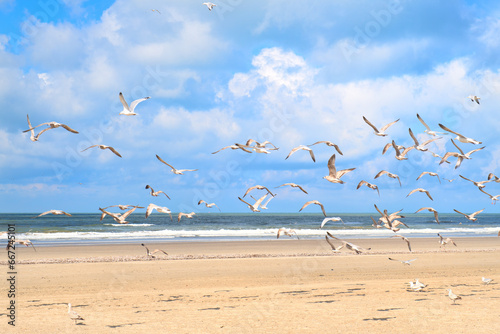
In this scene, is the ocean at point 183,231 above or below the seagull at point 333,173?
above

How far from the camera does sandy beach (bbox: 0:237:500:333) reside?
10.7 m

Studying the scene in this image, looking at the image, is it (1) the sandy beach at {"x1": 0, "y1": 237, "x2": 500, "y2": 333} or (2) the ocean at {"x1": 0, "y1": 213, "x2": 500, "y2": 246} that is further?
(2) the ocean at {"x1": 0, "y1": 213, "x2": 500, "y2": 246}

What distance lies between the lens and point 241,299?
13.9m

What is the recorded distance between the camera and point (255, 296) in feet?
47.0

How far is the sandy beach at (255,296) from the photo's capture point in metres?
10.7

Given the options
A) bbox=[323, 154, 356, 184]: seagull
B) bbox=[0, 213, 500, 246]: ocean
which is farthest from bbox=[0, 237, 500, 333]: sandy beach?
bbox=[0, 213, 500, 246]: ocean

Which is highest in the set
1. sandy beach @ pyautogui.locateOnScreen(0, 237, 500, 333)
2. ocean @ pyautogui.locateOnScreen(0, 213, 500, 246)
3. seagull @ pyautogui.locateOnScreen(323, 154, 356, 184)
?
→ ocean @ pyautogui.locateOnScreen(0, 213, 500, 246)

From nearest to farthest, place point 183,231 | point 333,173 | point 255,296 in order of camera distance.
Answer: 1. point 333,173
2. point 255,296
3. point 183,231

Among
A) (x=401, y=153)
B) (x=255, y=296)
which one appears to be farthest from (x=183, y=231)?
(x=401, y=153)

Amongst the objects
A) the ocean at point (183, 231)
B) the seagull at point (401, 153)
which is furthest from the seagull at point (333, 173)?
the ocean at point (183, 231)

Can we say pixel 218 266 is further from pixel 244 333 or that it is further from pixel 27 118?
pixel 27 118

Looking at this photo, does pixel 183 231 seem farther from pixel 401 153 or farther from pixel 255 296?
pixel 401 153

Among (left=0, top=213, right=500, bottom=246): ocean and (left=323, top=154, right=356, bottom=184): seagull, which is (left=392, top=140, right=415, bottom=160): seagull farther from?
(left=0, top=213, right=500, bottom=246): ocean

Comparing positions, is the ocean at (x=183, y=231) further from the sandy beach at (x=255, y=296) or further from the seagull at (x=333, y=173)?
the seagull at (x=333, y=173)
